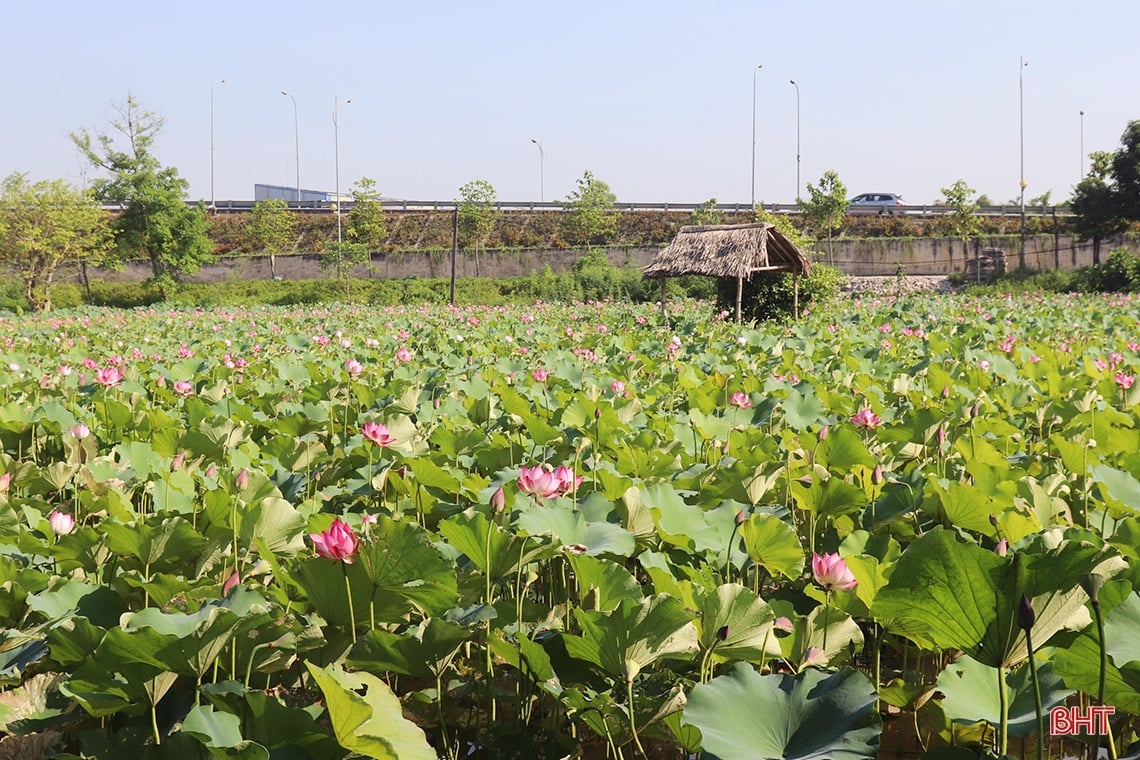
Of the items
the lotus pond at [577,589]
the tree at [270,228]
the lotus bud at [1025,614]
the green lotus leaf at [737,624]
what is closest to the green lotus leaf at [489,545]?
the lotus pond at [577,589]

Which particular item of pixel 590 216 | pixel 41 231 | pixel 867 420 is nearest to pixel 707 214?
pixel 590 216

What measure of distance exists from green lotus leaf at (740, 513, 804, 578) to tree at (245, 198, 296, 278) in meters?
39.0

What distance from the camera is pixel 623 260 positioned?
37.3 metres

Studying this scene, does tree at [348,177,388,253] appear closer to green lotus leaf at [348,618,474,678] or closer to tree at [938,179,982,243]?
tree at [938,179,982,243]

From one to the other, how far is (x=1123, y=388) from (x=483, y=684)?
121 inches

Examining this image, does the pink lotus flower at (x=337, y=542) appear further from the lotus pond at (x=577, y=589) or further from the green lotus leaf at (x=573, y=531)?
the green lotus leaf at (x=573, y=531)

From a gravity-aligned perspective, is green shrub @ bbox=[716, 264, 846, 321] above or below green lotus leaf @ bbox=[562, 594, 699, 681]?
above

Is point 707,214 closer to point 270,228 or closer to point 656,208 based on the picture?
point 656,208

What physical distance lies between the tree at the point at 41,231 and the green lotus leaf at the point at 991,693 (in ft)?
105

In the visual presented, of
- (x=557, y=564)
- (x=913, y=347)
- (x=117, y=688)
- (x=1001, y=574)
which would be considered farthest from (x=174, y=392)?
(x=913, y=347)

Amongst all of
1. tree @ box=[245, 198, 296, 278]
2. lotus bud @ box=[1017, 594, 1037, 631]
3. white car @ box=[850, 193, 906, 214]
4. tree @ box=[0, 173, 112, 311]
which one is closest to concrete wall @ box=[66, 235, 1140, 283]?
tree @ box=[245, 198, 296, 278]

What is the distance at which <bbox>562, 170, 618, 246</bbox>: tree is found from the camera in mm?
41750

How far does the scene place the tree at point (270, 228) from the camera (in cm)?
3941

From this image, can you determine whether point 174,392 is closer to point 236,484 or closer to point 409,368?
point 409,368
